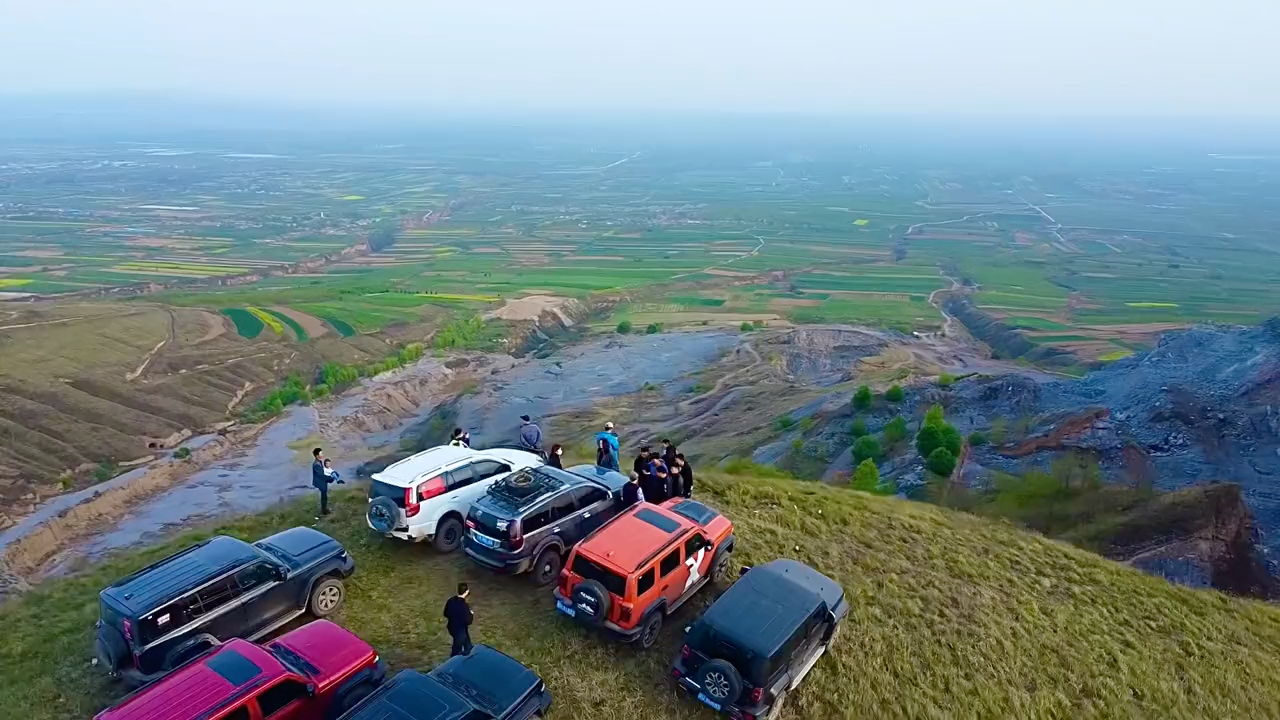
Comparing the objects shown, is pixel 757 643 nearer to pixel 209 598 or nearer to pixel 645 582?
pixel 645 582

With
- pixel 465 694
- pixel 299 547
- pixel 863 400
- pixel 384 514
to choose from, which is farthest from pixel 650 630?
pixel 863 400

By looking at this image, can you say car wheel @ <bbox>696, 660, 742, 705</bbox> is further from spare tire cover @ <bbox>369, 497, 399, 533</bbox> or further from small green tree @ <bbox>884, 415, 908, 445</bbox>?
small green tree @ <bbox>884, 415, 908, 445</bbox>

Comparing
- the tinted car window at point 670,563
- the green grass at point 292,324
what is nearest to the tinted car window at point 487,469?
A: the tinted car window at point 670,563

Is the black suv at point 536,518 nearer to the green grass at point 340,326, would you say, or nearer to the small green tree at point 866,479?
the small green tree at point 866,479

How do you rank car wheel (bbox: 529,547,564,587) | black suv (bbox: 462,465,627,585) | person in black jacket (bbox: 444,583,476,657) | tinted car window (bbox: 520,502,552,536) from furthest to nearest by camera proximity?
car wheel (bbox: 529,547,564,587) < tinted car window (bbox: 520,502,552,536) < black suv (bbox: 462,465,627,585) < person in black jacket (bbox: 444,583,476,657)

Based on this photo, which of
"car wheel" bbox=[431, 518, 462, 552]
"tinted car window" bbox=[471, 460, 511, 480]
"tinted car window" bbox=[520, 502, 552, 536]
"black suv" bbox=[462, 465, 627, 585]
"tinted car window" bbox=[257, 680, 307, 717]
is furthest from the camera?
"tinted car window" bbox=[471, 460, 511, 480]

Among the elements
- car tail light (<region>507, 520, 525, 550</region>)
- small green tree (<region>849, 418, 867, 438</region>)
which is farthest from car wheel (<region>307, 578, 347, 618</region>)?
small green tree (<region>849, 418, 867, 438</region>)
